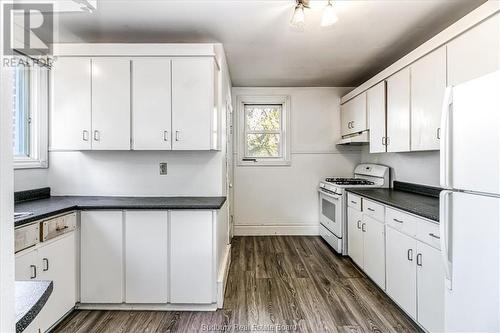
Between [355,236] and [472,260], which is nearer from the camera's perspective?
[472,260]

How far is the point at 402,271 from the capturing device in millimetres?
2336

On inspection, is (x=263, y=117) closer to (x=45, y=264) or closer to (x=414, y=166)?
(x=414, y=166)

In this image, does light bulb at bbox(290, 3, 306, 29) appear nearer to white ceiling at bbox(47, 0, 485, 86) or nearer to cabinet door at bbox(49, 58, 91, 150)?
white ceiling at bbox(47, 0, 485, 86)

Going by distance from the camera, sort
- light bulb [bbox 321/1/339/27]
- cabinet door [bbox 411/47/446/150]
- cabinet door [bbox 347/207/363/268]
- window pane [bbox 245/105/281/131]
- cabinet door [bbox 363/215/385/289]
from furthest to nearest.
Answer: window pane [bbox 245/105/281/131], cabinet door [bbox 347/207/363/268], cabinet door [bbox 363/215/385/289], cabinet door [bbox 411/47/446/150], light bulb [bbox 321/1/339/27]

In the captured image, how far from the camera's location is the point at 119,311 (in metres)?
2.41

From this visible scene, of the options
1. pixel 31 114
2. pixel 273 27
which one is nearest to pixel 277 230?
pixel 273 27

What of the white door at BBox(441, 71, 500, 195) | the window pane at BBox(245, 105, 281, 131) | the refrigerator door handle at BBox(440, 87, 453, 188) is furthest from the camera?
the window pane at BBox(245, 105, 281, 131)

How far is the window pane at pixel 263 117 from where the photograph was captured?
16.0ft

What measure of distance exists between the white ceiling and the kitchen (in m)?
0.02

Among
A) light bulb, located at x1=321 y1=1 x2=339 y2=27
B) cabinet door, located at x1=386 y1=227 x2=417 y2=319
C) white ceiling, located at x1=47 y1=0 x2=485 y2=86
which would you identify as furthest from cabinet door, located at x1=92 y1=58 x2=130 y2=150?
cabinet door, located at x1=386 y1=227 x2=417 y2=319

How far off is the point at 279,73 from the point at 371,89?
48.4 inches

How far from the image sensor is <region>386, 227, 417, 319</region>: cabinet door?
2197 millimetres


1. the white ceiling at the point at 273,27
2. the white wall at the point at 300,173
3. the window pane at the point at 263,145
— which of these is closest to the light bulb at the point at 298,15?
the white ceiling at the point at 273,27

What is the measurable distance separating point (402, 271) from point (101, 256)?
248cm
